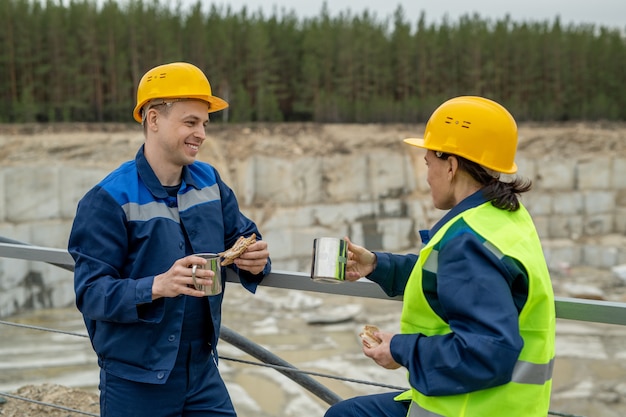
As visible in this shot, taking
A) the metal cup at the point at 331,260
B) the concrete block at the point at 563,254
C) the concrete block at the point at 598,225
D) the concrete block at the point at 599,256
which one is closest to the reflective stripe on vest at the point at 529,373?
the metal cup at the point at 331,260

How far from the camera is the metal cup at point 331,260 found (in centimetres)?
248

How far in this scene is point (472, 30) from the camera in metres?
33.6

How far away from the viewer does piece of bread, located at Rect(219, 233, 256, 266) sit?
252cm

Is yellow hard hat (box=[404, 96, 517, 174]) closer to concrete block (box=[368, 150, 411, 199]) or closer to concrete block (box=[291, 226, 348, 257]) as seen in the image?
concrete block (box=[291, 226, 348, 257])

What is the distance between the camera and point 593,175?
2847 centimetres

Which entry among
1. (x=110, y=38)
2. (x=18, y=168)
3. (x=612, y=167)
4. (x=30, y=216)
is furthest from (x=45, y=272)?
(x=612, y=167)

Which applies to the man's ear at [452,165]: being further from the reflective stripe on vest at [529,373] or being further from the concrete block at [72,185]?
the concrete block at [72,185]

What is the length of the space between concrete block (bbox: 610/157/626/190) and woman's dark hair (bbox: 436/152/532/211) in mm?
29531

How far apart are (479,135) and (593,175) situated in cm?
2907

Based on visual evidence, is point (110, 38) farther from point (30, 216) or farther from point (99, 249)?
point (99, 249)

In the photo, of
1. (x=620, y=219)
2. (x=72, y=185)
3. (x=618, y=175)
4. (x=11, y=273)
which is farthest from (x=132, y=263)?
(x=618, y=175)

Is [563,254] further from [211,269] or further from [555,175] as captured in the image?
[211,269]

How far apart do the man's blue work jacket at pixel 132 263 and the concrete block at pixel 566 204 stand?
90.2 feet

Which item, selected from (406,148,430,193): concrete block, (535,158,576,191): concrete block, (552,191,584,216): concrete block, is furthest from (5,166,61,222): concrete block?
(552,191,584,216): concrete block
